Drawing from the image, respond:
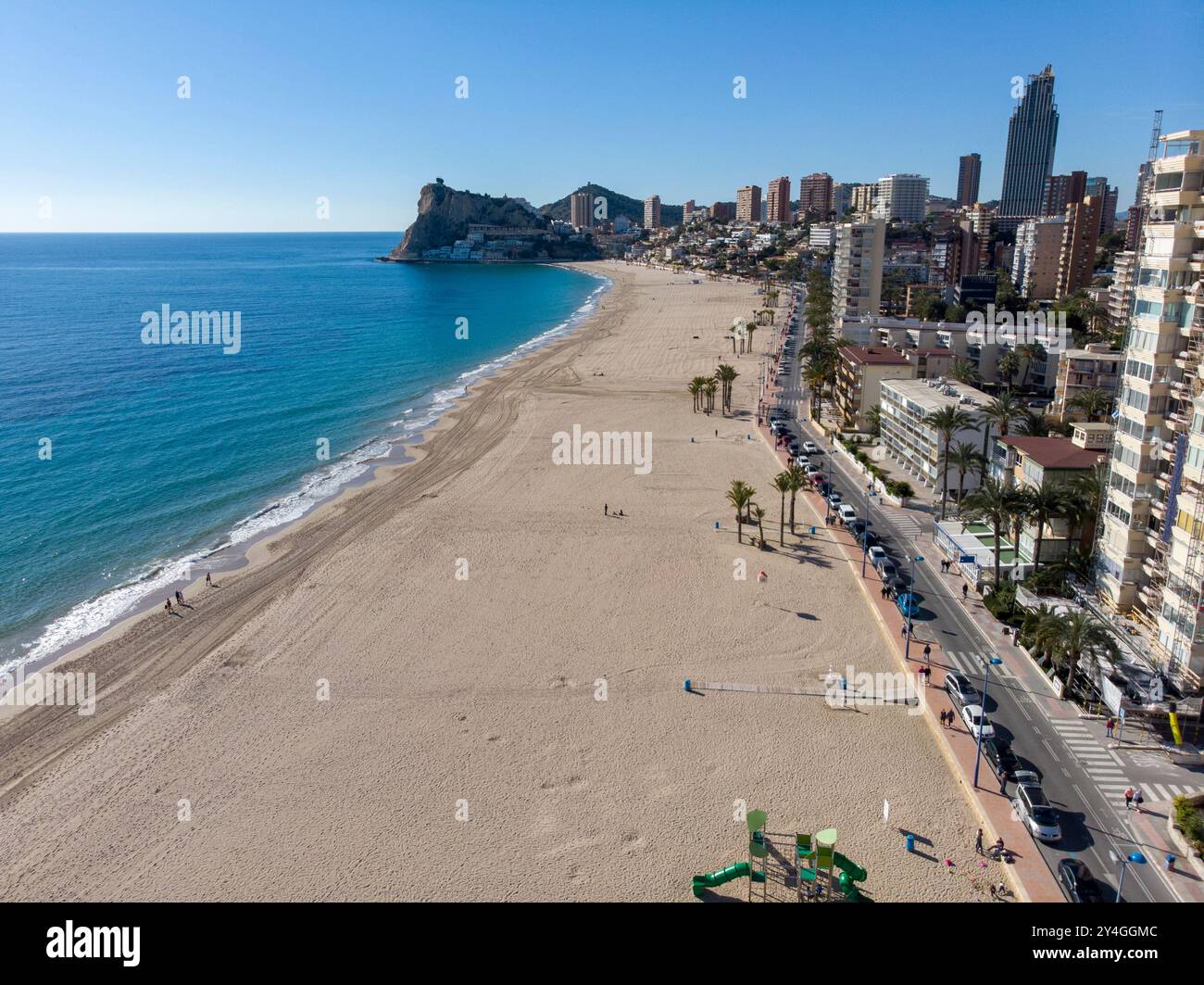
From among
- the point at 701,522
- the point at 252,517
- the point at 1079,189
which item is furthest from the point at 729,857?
the point at 1079,189

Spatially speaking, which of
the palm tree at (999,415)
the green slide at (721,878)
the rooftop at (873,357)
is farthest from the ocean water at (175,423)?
the palm tree at (999,415)

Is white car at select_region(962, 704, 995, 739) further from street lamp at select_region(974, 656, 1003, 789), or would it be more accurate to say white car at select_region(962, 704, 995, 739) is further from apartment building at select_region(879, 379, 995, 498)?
apartment building at select_region(879, 379, 995, 498)

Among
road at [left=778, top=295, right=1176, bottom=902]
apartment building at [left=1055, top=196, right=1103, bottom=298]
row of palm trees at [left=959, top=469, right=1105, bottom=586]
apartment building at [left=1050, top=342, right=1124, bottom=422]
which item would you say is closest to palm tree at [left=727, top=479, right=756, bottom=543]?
road at [left=778, top=295, right=1176, bottom=902]

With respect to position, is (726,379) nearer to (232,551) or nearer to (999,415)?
(999,415)

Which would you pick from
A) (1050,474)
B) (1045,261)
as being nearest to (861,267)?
(1045,261)

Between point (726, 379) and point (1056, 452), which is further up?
point (726, 379)

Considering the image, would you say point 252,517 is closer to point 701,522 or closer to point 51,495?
point 51,495
